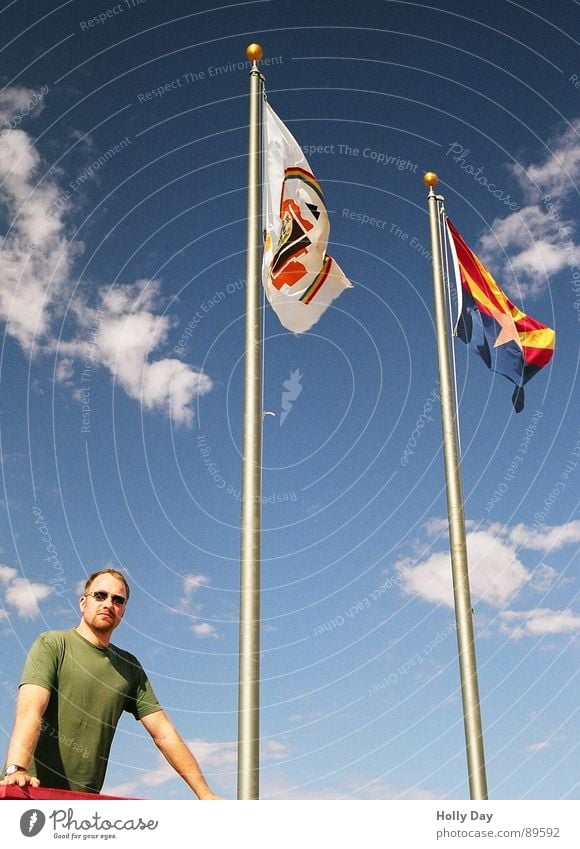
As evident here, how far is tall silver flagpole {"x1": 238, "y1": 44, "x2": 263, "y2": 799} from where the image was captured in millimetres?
7227


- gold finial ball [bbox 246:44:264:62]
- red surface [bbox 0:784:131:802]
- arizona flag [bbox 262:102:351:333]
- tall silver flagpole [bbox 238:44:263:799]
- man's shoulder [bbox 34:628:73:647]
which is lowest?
red surface [bbox 0:784:131:802]

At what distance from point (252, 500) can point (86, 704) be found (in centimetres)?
428

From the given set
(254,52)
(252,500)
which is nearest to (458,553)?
(252,500)

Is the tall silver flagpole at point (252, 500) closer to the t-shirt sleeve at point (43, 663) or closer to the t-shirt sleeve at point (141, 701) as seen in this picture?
the t-shirt sleeve at point (141, 701)

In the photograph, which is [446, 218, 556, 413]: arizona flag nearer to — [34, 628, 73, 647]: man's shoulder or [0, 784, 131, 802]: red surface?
[34, 628, 73, 647]: man's shoulder

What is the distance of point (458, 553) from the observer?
11.1 metres

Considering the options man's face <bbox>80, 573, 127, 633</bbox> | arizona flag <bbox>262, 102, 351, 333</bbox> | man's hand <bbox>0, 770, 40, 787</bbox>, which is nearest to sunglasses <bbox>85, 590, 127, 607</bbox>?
man's face <bbox>80, 573, 127, 633</bbox>

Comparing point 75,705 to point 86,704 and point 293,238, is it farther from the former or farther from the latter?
point 293,238

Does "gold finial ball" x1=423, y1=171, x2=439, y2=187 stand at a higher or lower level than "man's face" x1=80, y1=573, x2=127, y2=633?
higher

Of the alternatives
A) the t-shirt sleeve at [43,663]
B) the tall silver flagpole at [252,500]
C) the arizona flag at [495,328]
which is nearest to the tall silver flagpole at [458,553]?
the arizona flag at [495,328]

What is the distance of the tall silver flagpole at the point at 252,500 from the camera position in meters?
7.23

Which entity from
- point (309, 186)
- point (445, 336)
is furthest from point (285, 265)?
point (445, 336)
